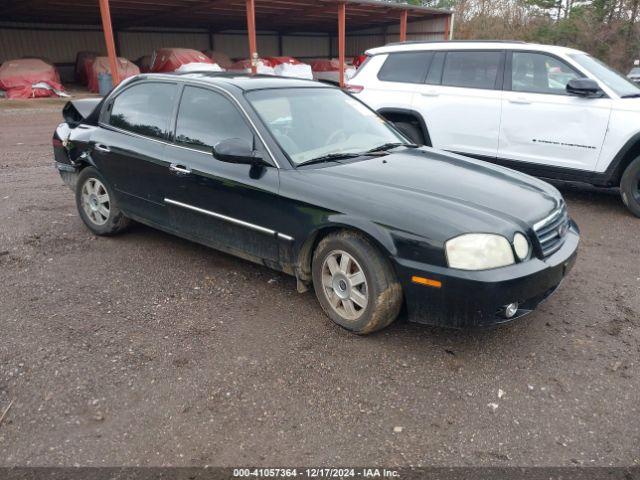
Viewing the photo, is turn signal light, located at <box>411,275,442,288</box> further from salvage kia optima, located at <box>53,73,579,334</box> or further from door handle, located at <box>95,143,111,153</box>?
door handle, located at <box>95,143,111,153</box>

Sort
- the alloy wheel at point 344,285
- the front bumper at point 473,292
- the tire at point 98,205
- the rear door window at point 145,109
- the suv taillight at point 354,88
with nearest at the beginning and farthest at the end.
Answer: the front bumper at point 473,292 → the alloy wheel at point 344,285 → the rear door window at point 145,109 → the tire at point 98,205 → the suv taillight at point 354,88

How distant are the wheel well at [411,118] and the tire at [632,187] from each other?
235 centimetres

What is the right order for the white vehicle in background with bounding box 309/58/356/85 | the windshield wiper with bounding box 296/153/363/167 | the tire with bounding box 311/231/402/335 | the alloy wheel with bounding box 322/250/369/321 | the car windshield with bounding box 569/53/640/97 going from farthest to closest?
the white vehicle in background with bounding box 309/58/356/85
the car windshield with bounding box 569/53/640/97
the windshield wiper with bounding box 296/153/363/167
the alloy wheel with bounding box 322/250/369/321
the tire with bounding box 311/231/402/335

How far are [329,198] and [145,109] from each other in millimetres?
2235

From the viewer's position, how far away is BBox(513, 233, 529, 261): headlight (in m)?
3.06

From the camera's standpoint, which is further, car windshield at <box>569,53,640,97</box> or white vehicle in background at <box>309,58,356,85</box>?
white vehicle in background at <box>309,58,356,85</box>

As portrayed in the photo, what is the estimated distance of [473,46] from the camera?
6848mm

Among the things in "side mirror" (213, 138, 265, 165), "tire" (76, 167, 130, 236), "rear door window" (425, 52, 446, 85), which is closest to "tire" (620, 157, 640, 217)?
"rear door window" (425, 52, 446, 85)

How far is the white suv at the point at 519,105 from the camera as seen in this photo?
582 cm

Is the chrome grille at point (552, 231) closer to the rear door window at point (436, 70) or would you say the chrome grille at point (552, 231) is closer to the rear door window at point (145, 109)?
the rear door window at point (145, 109)

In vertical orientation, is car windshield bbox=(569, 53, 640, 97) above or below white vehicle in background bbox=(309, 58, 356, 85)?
above

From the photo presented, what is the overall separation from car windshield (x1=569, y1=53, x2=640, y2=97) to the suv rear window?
1.86m

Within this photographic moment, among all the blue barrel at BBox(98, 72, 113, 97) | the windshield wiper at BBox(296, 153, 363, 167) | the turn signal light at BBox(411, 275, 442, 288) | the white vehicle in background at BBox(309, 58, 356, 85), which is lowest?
the white vehicle in background at BBox(309, 58, 356, 85)

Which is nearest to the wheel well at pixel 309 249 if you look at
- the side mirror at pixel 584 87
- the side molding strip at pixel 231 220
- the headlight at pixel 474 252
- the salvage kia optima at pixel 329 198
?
the salvage kia optima at pixel 329 198
